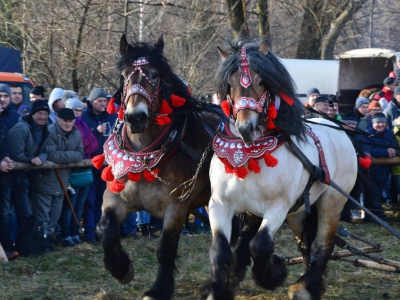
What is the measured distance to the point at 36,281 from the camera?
593 centimetres

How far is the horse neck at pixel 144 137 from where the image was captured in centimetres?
545

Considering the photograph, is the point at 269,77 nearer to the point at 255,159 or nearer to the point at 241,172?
the point at 255,159

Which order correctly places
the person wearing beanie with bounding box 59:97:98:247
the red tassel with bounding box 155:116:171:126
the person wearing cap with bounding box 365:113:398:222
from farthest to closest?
the person wearing cap with bounding box 365:113:398:222 → the person wearing beanie with bounding box 59:97:98:247 → the red tassel with bounding box 155:116:171:126

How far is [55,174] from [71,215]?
0.56 meters

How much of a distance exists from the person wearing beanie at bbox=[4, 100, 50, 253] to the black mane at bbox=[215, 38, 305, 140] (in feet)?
9.20

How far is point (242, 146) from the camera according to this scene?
4.79m

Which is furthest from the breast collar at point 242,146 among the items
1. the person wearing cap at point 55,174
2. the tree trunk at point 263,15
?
the tree trunk at point 263,15

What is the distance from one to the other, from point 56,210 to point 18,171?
0.65 metres

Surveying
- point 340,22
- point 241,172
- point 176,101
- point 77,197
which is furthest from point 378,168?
point 340,22

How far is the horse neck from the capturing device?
5.45 metres

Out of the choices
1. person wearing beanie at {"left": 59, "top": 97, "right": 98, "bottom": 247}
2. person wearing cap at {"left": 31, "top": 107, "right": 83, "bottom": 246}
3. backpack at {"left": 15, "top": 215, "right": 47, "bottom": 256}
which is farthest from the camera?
person wearing beanie at {"left": 59, "top": 97, "right": 98, "bottom": 247}

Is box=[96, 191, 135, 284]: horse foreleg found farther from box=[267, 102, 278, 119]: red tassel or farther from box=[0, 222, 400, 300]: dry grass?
box=[267, 102, 278, 119]: red tassel

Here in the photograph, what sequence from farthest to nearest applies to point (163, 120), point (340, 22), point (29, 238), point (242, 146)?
point (340, 22), point (29, 238), point (163, 120), point (242, 146)

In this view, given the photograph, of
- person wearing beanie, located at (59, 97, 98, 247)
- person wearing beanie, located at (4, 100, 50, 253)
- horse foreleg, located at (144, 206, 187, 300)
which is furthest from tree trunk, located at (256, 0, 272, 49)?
horse foreleg, located at (144, 206, 187, 300)
